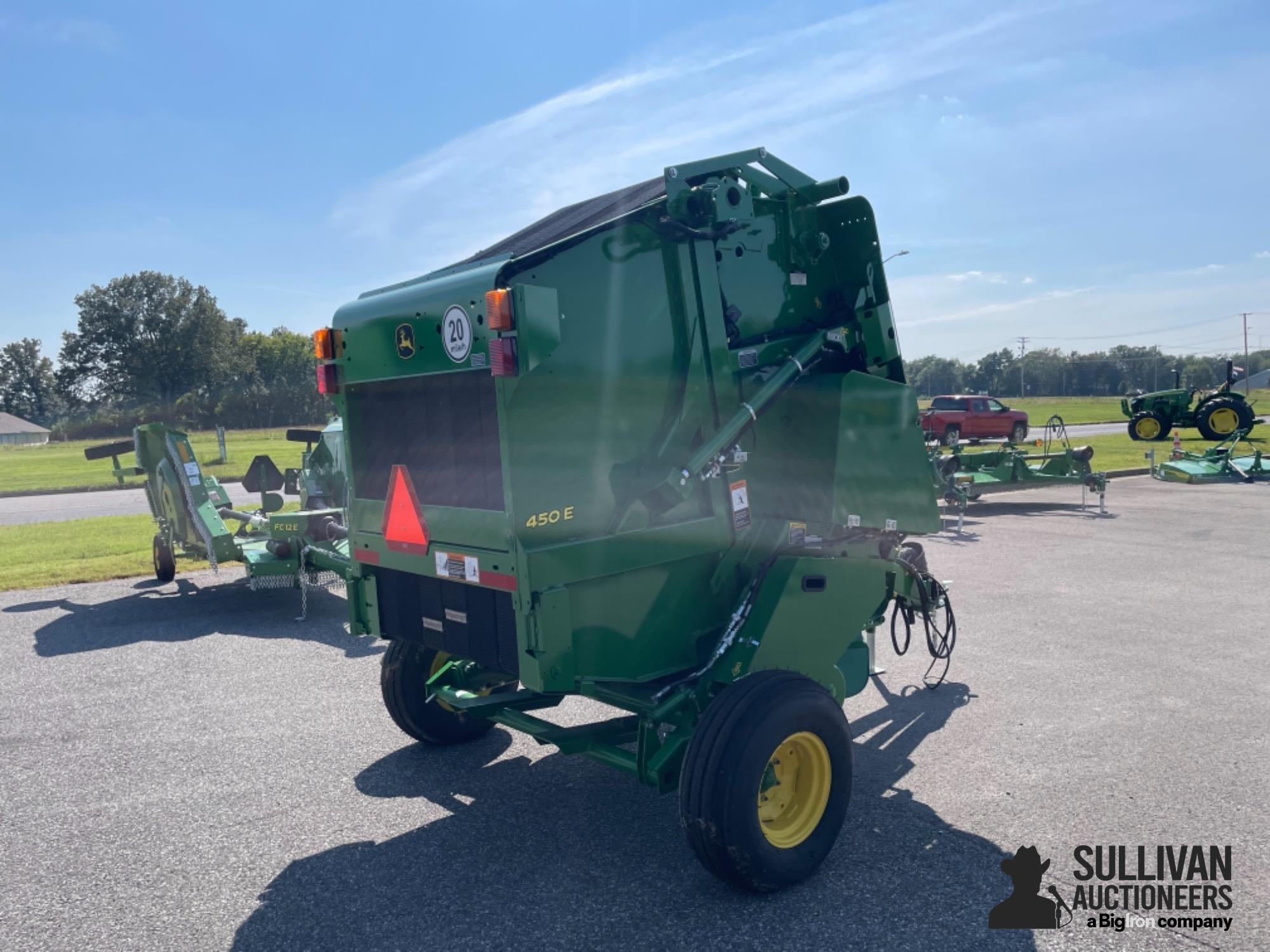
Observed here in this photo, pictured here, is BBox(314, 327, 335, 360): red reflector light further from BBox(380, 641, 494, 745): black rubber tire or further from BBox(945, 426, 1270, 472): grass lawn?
BBox(945, 426, 1270, 472): grass lawn

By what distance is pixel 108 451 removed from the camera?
1009 centimetres

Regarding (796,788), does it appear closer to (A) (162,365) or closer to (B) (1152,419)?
(B) (1152,419)

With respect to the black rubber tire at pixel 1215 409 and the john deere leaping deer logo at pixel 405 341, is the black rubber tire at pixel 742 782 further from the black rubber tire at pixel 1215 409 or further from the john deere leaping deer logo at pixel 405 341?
the black rubber tire at pixel 1215 409

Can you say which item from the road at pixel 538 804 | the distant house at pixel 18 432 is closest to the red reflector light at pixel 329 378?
the road at pixel 538 804

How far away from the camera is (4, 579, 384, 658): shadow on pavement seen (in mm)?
8141

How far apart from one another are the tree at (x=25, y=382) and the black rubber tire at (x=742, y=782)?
104 meters

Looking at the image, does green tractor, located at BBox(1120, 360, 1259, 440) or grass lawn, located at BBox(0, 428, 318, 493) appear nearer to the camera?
green tractor, located at BBox(1120, 360, 1259, 440)

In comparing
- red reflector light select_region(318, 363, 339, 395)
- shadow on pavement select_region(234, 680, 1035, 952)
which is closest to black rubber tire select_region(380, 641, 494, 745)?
shadow on pavement select_region(234, 680, 1035, 952)

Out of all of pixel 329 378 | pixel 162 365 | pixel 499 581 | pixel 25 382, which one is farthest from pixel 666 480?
pixel 25 382

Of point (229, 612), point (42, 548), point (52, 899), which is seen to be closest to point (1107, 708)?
point (52, 899)

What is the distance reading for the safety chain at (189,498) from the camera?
9469 mm

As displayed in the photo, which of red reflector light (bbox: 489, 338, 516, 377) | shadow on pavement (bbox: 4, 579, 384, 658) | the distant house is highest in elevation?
the distant house

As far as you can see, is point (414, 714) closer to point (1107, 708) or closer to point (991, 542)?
point (1107, 708)

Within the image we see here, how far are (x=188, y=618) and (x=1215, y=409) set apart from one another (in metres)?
27.0
